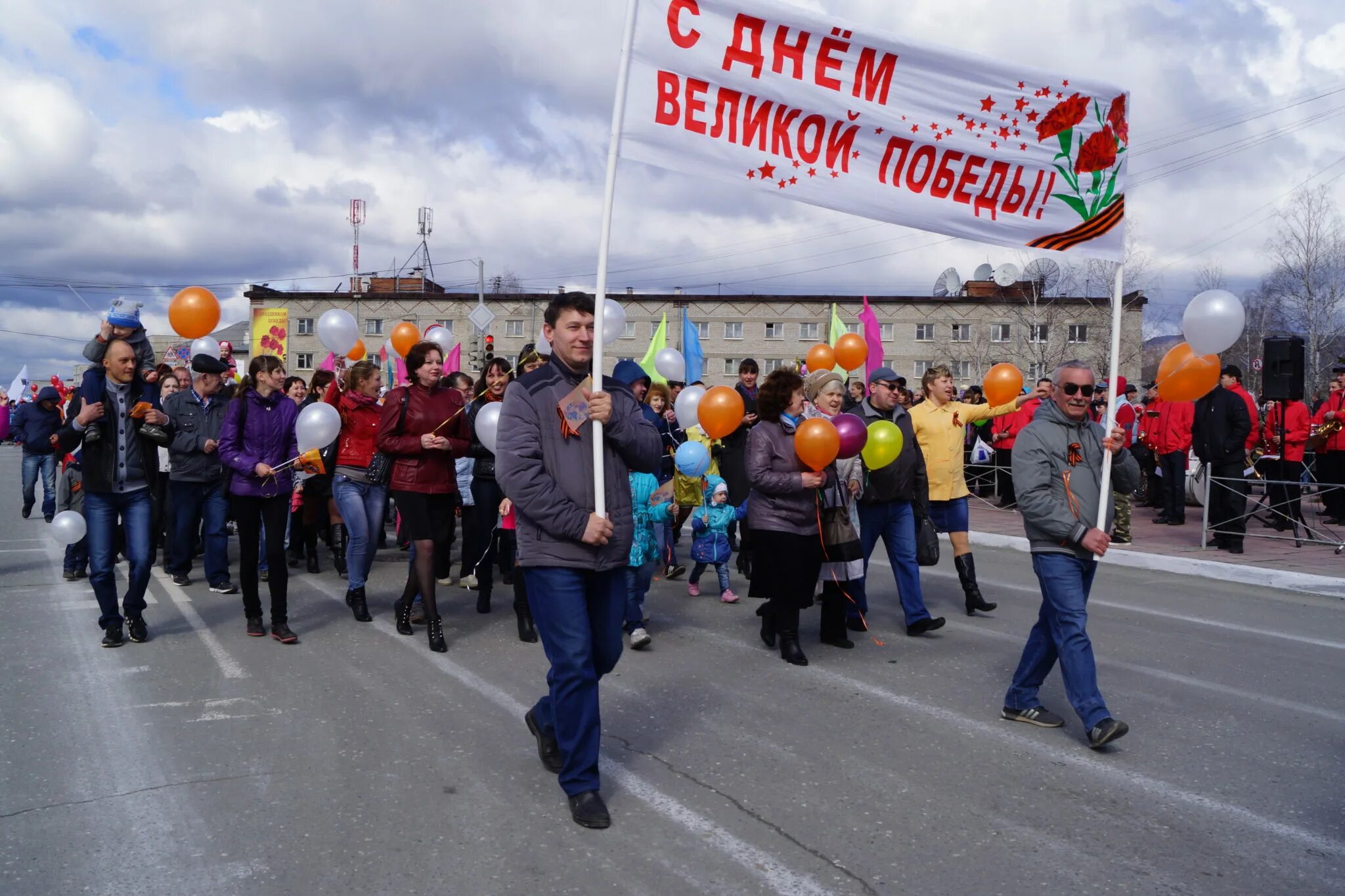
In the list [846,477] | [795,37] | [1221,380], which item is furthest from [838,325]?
[795,37]

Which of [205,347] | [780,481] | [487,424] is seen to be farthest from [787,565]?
[205,347]

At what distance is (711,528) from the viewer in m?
8.50

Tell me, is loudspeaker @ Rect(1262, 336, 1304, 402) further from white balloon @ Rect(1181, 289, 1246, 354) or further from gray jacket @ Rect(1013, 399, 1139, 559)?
gray jacket @ Rect(1013, 399, 1139, 559)

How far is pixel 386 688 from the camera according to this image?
6023 mm

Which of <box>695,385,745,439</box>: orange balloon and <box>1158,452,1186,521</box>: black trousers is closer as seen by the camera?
<box>695,385,745,439</box>: orange balloon

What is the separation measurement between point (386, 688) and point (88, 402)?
117 inches

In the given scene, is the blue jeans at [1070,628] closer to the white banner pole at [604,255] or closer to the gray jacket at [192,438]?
the white banner pole at [604,255]

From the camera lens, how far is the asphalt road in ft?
12.1

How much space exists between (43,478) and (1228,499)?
1595cm

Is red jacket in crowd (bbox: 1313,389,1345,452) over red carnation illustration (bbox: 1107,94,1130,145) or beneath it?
beneath

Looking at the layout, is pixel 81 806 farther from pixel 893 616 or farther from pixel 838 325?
pixel 838 325

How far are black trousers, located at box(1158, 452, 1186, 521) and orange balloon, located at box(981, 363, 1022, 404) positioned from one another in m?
8.42

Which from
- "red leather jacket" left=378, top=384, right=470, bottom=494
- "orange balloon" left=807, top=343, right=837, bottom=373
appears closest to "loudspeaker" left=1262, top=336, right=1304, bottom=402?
"orange balloon" left=807, top=343, right=837, bottom=373

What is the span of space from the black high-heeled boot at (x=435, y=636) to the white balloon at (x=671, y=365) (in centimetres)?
540
